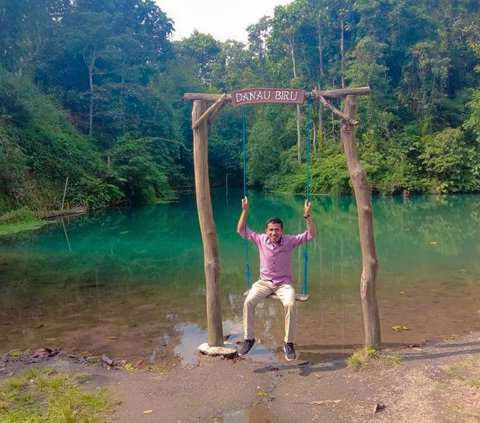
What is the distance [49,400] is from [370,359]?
2990 mm

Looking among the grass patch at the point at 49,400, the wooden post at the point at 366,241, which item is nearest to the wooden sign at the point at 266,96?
the wooden post at the point at 366,241

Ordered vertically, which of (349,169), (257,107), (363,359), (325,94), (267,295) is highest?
(257,107)

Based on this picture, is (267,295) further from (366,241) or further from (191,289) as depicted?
(191,289)

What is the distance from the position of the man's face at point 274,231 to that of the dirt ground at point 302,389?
135 centimetres

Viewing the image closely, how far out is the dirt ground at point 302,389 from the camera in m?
3.86

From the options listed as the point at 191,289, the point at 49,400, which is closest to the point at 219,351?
the point at 49,400

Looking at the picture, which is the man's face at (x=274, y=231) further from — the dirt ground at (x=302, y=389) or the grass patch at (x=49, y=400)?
the grass patch at (x=49, y=400)

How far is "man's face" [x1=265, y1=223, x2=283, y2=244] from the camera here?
5.54 metres

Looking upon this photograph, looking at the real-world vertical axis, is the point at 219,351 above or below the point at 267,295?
below

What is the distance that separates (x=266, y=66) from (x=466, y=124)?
19.8 meters

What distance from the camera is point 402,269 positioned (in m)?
10.4

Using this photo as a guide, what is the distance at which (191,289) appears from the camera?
930 centimetres

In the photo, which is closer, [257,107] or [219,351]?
[219,351]

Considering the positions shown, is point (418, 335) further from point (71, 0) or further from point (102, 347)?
point (71, 0)
